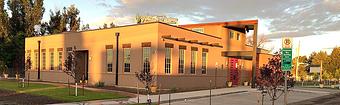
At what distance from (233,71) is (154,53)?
17906mm

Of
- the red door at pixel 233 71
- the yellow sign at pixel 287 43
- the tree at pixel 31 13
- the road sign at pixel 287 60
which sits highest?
the tree at pixel 31 13

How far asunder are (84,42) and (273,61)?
2768 centimetres

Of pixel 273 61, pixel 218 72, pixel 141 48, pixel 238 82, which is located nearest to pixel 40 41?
pixel 141 48

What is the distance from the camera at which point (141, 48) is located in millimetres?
34812

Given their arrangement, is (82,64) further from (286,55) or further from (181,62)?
(286,55)

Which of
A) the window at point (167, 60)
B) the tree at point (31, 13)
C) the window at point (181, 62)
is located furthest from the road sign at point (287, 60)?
the tree at point (31, 13)

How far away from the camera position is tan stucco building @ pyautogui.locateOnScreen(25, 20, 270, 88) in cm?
3447

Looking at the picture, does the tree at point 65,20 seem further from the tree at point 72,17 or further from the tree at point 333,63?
the tree at point 333,63

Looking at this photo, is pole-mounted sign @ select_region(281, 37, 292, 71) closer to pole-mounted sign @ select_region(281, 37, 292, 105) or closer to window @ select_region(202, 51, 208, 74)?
pole-mounted sign @ select_region(281, 37, 292, 105)

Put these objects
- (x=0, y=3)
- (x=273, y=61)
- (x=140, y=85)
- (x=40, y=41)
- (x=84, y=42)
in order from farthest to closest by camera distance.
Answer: (x=0, y=3) < (x=40, y=41) < (x=84, y=42) < (x=140, y=85) < (x=273, y=61)

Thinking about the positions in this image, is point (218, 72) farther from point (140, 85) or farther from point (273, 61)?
point (273, 61)

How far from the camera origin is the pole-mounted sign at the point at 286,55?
46.1 feet

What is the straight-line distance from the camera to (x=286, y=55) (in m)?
14.1

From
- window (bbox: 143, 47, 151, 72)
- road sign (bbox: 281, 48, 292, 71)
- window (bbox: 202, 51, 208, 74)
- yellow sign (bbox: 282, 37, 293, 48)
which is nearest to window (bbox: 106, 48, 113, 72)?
window (bbox: 143, 47, 151, 72)
